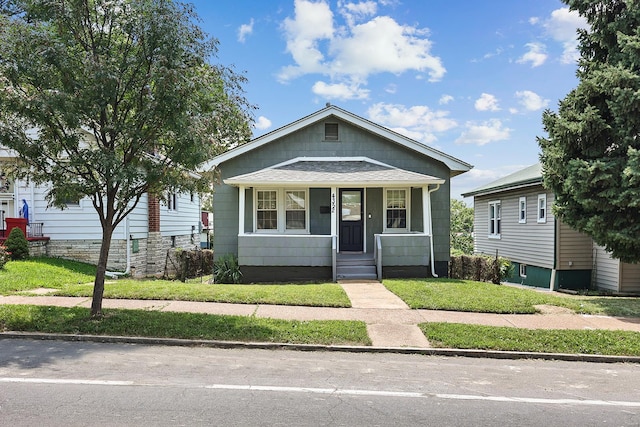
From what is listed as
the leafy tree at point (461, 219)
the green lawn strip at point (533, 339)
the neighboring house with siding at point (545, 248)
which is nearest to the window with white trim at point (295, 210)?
the green lawn strip at point (533, 339)

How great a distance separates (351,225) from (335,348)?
8.79m

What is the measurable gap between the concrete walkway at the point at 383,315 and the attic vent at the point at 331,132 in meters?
7.16

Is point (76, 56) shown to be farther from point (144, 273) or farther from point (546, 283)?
point (546, 283)

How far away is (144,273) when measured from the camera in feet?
61.6

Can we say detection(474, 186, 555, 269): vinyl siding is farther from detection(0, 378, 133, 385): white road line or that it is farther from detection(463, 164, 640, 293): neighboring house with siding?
detection(0, 378, 133, 385): white road line

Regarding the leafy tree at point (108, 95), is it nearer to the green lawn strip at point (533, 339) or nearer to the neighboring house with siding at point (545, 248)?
the green lawn strip at point (533, 339)

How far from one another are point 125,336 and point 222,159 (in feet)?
28.7

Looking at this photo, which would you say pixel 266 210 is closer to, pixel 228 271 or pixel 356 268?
pixel 228 271

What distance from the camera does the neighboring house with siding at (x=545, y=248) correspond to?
1573 centimetres

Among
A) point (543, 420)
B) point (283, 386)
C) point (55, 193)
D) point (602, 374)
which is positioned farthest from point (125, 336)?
point (602, 374)

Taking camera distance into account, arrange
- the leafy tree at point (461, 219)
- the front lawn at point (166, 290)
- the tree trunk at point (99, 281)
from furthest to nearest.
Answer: the leafy tree at point (461, 219), the front lawn at point (166, 290), the tree trunk at point (99, 281)

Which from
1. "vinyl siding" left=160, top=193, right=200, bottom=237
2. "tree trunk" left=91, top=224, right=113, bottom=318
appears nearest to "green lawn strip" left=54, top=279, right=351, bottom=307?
"tree trunk" left=91, top=224, right=113, bottom=318

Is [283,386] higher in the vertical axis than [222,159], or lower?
lower

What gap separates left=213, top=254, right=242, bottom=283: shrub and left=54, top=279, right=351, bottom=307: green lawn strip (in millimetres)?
2216
